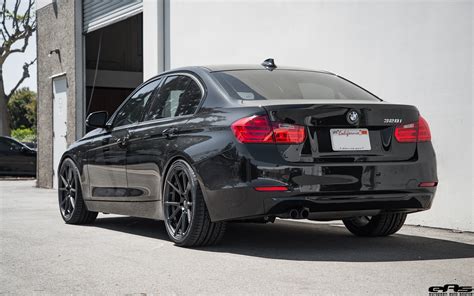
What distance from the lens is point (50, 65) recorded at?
18266mm

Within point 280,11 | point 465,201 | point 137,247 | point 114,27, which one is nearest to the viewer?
point 137,247

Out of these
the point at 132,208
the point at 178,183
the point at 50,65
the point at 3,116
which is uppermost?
the point at 50,65

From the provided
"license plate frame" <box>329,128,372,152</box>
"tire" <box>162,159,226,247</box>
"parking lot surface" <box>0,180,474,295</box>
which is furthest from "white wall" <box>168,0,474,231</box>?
"tire" <box>162,159,226,247</box>

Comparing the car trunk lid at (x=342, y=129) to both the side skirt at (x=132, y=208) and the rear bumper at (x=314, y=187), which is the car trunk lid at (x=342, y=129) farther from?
the side skirt at (x=132, y=208)

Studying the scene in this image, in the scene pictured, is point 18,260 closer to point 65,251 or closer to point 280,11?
point 65,251

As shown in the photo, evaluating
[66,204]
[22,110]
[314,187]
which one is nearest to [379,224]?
[314,187]

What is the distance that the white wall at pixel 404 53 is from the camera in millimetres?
7656

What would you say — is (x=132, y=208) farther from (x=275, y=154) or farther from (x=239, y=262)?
(x=275, y=154)

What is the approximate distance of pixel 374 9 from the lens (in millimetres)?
8672

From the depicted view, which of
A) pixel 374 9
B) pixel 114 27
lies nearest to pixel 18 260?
pixel 374 9

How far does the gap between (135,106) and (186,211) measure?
5.79 ft

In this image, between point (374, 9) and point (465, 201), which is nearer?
point (465, 201)

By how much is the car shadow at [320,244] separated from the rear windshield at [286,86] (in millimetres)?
1167

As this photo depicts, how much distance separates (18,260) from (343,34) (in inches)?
185
